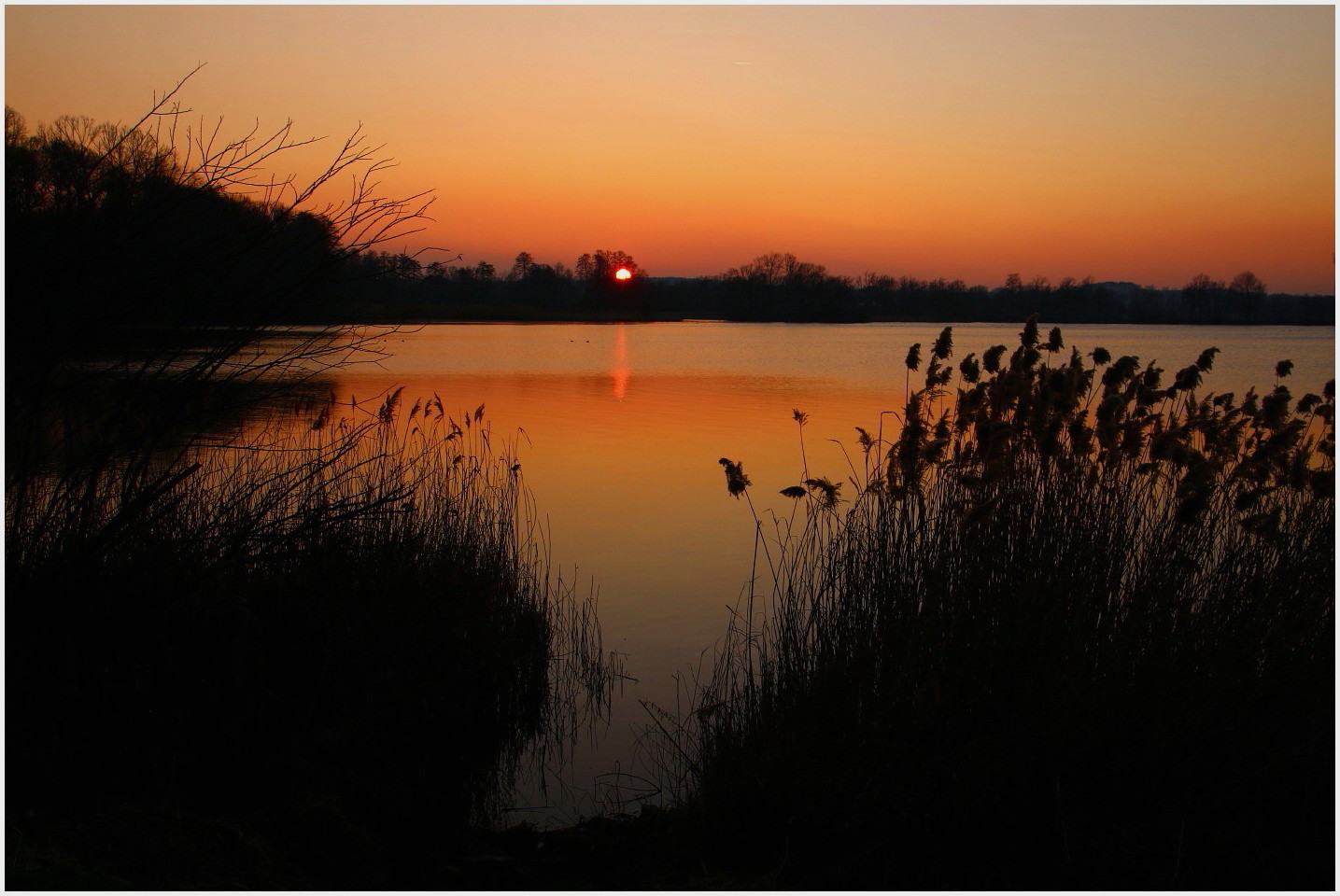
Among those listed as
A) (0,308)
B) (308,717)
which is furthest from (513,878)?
(0,308)

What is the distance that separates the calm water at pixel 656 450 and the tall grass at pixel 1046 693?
123 centimetres

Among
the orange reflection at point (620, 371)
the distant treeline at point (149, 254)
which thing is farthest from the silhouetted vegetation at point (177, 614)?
the orange reflection at point (620, 371)

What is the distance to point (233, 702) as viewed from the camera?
4312mm

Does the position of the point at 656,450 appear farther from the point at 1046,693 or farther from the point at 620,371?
the point at 620,371

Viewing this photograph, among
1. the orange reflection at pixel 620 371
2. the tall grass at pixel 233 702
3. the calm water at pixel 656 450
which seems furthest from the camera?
the orange reflection at pixel 620 371

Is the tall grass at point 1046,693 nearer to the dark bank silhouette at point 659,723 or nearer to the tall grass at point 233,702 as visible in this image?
the dark bank silhouette at point 659,723

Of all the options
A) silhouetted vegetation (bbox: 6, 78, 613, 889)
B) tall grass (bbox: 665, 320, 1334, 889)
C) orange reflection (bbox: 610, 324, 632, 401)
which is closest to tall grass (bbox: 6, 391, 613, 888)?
silhouetted vegetation (bbox: 6, 78, 613, 889)

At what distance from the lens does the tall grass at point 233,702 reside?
3.64 m

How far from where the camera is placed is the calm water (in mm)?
6789

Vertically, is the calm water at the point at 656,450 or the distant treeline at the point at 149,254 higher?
the distant treeline at the point at 149,254

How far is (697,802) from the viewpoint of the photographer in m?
4.13

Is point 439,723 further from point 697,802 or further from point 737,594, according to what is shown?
point 737,594

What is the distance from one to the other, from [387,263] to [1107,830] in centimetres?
367

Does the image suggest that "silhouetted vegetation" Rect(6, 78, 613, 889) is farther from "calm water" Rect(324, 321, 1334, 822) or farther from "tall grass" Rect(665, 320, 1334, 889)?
"tall grass" Rect(665, 320, 1334, 889)
